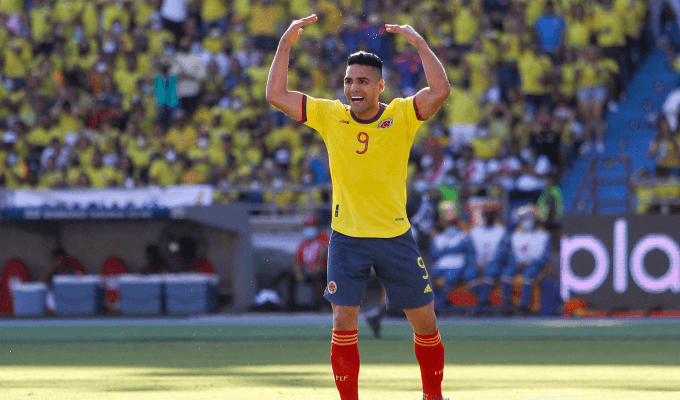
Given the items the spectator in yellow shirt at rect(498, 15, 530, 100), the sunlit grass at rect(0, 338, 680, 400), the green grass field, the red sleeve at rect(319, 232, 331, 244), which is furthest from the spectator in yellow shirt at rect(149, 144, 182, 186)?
the sunlit grass at rect(0, 338, 680, 400)

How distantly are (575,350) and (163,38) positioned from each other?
44.7ft

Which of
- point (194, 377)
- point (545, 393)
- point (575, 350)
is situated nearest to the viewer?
point (545, 393)

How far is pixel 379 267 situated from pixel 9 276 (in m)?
14.1

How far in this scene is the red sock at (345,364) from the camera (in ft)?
20.4

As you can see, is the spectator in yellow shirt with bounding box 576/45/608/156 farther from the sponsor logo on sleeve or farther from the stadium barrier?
the sponsor logo on sleeve

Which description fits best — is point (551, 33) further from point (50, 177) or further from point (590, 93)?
point (50, 177)

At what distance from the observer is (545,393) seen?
7.53 m

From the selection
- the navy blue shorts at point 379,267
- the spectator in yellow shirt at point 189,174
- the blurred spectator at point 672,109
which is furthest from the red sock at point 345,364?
the spectator in yellow shirt at point 189,174

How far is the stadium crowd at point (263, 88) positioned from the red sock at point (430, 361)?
11.4 meters

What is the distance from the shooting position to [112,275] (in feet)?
62.4

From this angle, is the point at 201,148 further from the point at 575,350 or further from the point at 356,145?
the point at 356,145

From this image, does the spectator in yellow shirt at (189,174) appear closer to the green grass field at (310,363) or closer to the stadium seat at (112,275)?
the stadium seat at (112,275)

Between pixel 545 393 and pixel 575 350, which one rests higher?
pixel 545 393

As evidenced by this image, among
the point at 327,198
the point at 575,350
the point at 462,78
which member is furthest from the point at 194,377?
the point at 462,78
